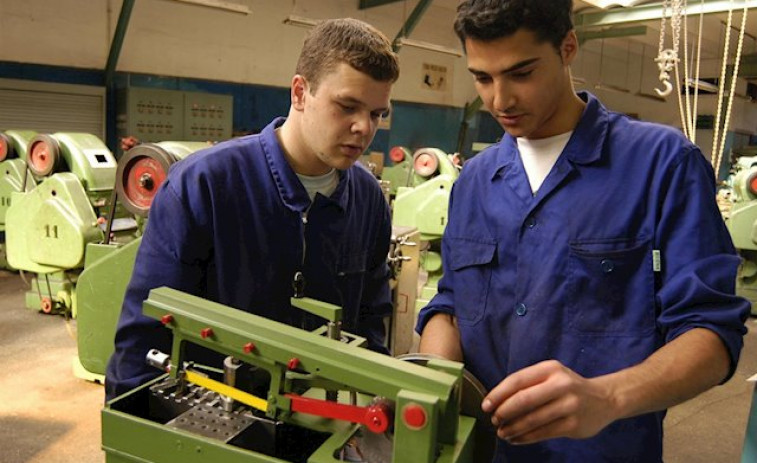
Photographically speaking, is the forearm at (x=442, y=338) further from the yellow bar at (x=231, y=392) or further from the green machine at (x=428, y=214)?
the green machine at (x=428, y=214)

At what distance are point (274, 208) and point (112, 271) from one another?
1.62 m

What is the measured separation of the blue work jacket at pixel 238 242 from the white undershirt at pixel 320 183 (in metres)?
0.02

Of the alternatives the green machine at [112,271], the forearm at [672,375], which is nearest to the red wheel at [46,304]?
the green machine at [112,271]

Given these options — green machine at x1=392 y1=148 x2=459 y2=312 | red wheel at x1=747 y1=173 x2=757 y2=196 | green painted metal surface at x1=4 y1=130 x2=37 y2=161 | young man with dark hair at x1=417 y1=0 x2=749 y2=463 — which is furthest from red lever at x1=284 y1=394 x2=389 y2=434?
red wheel at x1=747 y1=173 x2=757 y2=196

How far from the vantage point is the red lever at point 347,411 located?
74cm

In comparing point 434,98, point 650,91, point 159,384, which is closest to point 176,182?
point 159,384

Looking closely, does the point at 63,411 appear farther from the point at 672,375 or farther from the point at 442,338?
the point at 672,375

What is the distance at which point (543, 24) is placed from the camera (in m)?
0.98

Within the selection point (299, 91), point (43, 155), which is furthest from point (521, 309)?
point (43, 155)

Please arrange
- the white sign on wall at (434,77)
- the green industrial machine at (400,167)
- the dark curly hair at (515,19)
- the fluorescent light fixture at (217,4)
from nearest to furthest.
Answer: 1. the dark curly hair at (515,19)
2. the fluorescent light fixture at (217,4)
3. the green industrial machine at (400,167)
4. the white sign on wall at (434,77)

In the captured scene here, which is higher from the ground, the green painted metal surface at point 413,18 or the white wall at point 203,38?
the green painted metal surface at point 413,18

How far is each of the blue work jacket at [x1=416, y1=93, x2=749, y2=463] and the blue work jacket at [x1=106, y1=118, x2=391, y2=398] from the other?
1.09 feet

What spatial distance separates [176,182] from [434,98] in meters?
7.65

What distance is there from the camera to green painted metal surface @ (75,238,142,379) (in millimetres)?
2562
